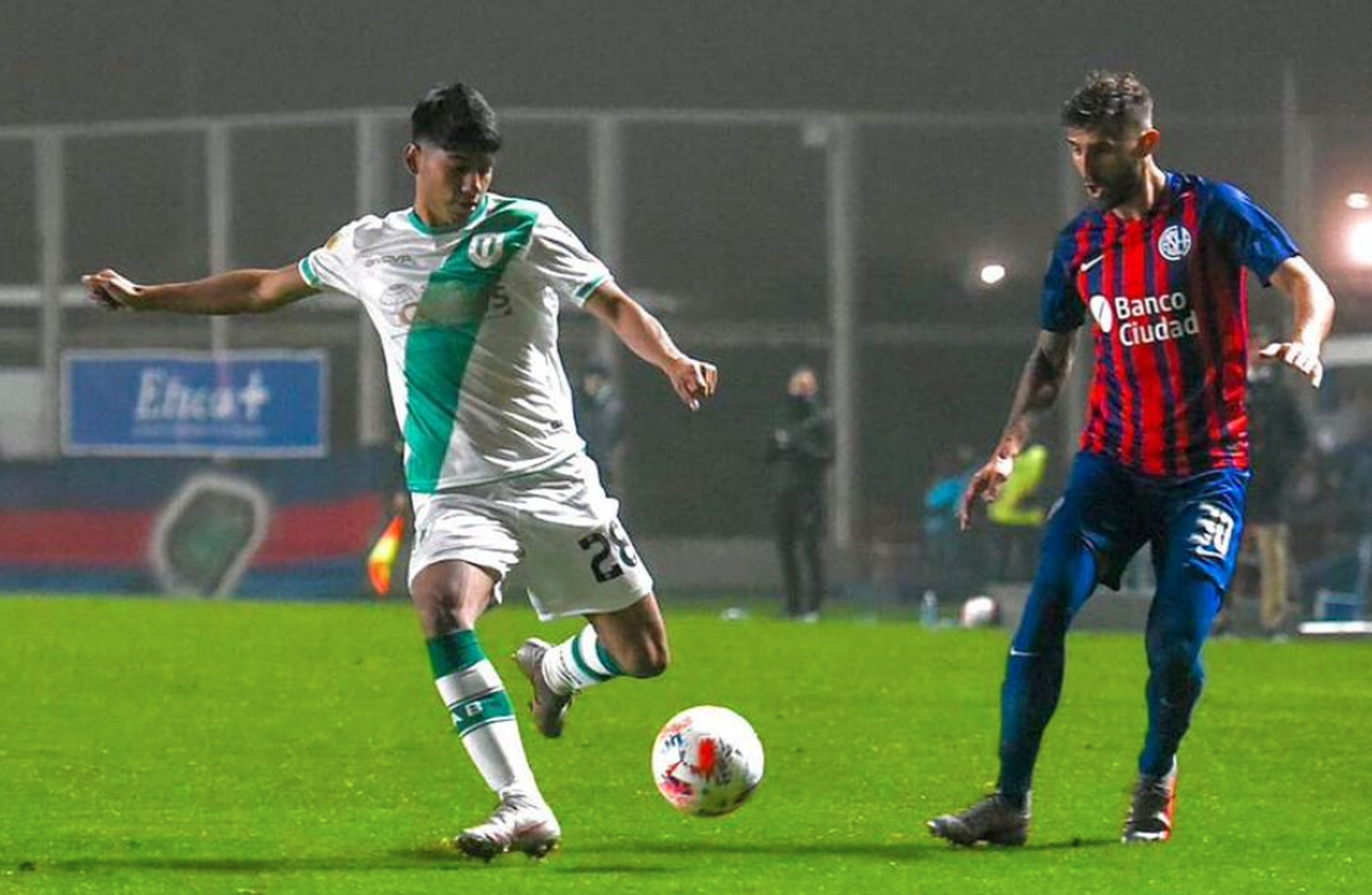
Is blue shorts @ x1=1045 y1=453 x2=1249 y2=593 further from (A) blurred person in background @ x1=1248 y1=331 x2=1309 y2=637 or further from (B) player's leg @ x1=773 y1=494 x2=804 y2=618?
(B) player's leg @ x1=773 y1=494 x2=804 y2=618

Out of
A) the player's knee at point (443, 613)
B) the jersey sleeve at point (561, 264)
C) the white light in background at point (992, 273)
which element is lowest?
the player's knee at point (443, 613)

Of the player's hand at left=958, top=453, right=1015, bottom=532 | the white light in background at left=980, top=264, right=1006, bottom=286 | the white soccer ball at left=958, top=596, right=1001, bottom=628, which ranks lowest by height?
the white soccer ball at left=958, top=596, right=1001, bottom=628

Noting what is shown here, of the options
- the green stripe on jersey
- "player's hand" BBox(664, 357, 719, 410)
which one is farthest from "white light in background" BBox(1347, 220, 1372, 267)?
"player's hand" BBox(664, 357, 719, 410)

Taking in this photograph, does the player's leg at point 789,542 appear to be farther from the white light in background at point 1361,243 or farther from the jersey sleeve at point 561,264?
the jersey sleeve at point 561,264

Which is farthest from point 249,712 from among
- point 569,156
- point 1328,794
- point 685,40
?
point 685,40

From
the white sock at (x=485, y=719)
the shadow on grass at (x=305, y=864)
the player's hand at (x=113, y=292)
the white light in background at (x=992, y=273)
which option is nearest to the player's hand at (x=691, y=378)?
the white sock at (x=485, y=719)

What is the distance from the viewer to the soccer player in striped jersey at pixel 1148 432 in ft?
25.8

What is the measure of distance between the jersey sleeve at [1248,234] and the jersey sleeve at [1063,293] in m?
0.42

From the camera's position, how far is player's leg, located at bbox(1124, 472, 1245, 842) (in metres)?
7.90

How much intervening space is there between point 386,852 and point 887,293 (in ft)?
69.6

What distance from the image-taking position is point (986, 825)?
8.03m

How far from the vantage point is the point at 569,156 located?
88.1 feet

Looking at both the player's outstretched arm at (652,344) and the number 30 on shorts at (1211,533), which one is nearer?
the player's outstretched arm at (652,344)

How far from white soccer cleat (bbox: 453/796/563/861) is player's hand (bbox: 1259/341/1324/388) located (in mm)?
2142
